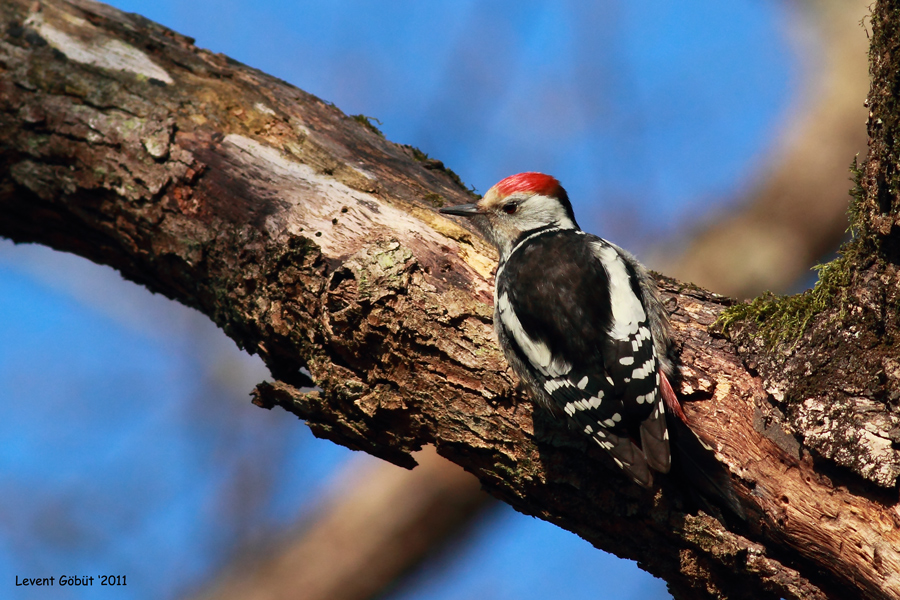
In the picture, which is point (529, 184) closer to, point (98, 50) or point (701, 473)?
point (701, 473)

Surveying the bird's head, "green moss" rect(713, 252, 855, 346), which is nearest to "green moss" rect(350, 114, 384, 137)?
the bird's head

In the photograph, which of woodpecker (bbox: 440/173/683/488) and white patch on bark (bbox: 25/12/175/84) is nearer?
woodpecker (bbox: 440/173/683/488)

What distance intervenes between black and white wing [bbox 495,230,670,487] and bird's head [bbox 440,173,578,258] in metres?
0.38

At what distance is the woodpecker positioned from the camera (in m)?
2.37

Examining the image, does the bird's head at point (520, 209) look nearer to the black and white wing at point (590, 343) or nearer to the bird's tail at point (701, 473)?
the black and white wing at point (590, 343)

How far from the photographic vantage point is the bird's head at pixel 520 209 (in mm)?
3344

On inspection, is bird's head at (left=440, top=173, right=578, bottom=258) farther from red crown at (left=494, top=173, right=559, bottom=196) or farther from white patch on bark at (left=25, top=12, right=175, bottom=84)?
white patch on bark at (left=25, top=12, right=175, bottom=84)

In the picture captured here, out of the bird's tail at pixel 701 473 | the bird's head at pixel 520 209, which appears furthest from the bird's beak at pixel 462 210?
the bird's tail at pixel 701 473

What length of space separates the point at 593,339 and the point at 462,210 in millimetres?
857

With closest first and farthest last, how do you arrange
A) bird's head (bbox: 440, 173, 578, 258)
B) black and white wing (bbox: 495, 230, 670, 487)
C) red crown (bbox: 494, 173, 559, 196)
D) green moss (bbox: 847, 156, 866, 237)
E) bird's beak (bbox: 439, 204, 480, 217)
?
1. green moss (bbox: 847, 156, 866, 237)
2. black and white wing (bbox: 495, 230, 670, 487)
3. bird's beak (bbox: 439, 204, 480, 217)
4. bird's head (bbox: 440, 173, 578, 258)
5. red crown (bbox: 494, 173, 559, 196)

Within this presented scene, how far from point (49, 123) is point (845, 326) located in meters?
3.34

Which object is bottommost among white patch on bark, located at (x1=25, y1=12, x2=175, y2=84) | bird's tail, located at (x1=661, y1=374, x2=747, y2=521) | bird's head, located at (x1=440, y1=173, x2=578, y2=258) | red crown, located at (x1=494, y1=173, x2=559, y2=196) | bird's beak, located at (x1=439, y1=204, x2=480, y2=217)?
bird's tail, located at (x1=661, y1=374, x2=747, y2=521)

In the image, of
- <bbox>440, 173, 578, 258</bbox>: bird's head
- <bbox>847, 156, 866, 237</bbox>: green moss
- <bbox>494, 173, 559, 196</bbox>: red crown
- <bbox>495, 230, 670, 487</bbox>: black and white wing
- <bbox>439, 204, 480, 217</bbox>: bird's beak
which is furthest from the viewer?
<bbox>494, 173, 559, 196</bbox>: red crown

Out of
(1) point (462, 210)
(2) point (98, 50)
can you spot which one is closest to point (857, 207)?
(1) point (462, 210)
